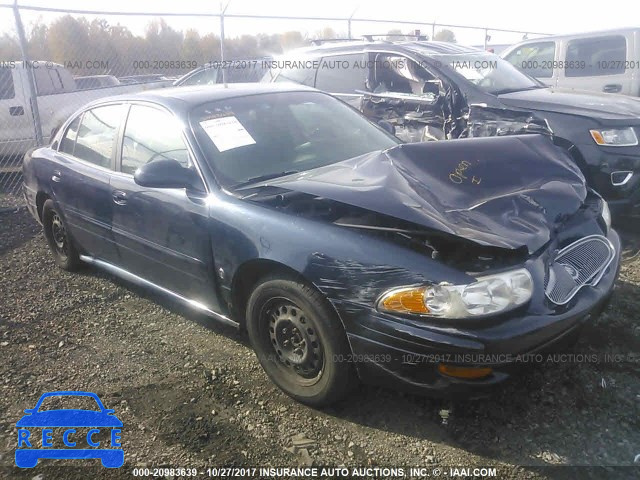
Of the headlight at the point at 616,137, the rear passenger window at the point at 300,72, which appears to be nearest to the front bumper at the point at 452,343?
the headlight at the point at 616,137

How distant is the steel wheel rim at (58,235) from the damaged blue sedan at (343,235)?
2.34 feet

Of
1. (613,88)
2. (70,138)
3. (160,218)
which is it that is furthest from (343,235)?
(613,88)

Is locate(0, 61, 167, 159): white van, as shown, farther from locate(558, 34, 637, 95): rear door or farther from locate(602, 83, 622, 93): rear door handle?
locate(602, 83, 622, 93): rear door handle

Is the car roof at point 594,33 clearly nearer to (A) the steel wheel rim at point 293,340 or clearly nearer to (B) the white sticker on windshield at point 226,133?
(B) the white sticker on windshield at point 226,133

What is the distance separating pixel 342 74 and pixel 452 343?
4811mm

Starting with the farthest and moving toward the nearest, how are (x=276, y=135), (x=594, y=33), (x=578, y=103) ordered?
1. (x=594, y=33)
2. (x=578, y=103)
3. (x=276, y=135)

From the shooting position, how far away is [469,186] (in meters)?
2.70

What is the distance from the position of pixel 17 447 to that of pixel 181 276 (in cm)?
120

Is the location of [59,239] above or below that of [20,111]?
below

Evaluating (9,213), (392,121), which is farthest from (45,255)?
(392,121)

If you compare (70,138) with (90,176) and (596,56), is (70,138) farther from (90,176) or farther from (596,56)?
Result: (596,56)

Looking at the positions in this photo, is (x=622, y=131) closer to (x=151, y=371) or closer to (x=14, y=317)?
(x=151, y=371)

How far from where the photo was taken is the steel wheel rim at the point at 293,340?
8.55ft

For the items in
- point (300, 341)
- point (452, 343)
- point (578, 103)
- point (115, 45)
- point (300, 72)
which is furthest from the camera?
point (115, 45)
